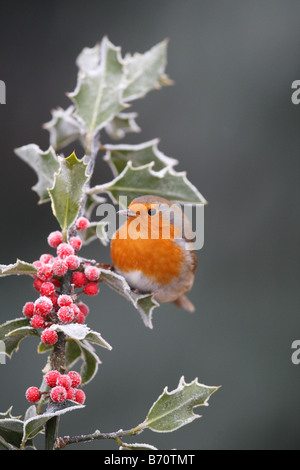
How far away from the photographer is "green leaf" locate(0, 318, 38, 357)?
1365mm

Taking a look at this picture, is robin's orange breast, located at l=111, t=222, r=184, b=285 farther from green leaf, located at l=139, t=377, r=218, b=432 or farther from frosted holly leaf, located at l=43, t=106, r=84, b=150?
green leaf, located at l=139, t=377, r=218, b=432

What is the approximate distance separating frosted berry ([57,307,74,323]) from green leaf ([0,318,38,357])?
0.37ft

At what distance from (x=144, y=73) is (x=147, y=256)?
0.71 m

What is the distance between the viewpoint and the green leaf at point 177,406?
4.64 ft

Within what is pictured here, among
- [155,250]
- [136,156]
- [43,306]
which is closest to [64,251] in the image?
[43,306]

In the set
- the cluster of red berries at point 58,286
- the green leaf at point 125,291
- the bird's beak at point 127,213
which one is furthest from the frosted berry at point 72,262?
the bird's beak at point 127,213

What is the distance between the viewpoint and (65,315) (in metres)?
1.28

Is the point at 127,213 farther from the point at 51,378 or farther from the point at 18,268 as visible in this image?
the point at 51,378

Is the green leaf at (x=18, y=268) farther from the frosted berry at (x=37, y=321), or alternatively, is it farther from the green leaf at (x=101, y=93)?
the green leaf at (x=101, y=93)

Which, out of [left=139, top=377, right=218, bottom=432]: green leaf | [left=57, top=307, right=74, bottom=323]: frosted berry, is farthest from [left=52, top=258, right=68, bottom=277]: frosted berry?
[left=139, top=377, right=218, bottom=432]: green leaf

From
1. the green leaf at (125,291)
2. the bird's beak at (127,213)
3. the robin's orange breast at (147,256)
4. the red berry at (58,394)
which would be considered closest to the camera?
Answer: the red berry at (58,394)

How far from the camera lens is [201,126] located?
13.9ft

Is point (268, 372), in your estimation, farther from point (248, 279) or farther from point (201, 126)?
point (201, 126)
